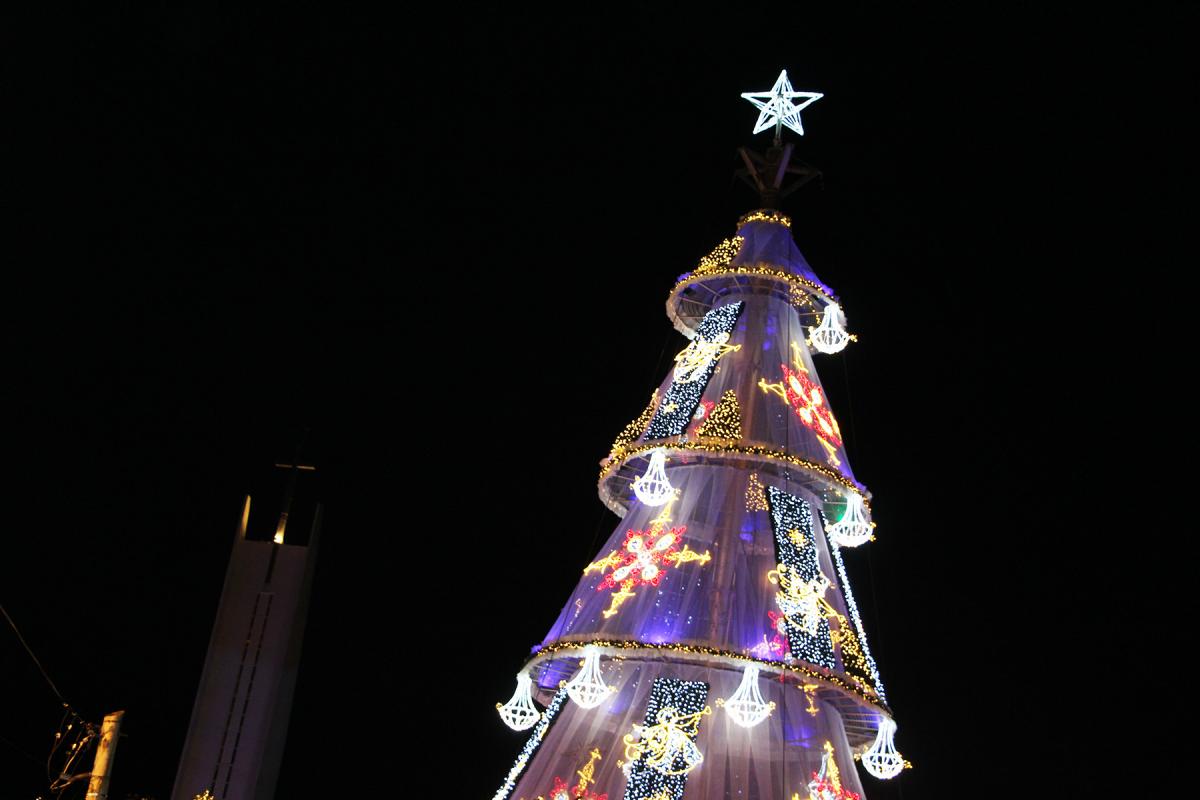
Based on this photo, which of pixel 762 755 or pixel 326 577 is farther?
pixel 326 577

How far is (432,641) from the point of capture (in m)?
16.1

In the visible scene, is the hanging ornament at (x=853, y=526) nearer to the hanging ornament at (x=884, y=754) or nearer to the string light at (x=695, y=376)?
the string light at (x=695, y=376)

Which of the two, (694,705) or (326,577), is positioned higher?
(326,577)

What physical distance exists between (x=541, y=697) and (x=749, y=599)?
2.24m

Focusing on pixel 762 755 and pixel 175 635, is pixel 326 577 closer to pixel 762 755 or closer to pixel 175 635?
pixel 175 635

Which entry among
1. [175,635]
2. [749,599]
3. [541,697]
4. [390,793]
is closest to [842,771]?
[749,599]

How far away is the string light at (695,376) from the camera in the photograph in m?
11.1

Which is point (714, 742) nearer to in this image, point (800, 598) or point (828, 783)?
point (828, 783)

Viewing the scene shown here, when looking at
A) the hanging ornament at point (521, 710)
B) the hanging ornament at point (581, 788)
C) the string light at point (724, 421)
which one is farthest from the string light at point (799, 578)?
the hanging ornament at point (521, 710)

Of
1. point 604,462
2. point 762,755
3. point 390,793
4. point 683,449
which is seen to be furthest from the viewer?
point 390,793

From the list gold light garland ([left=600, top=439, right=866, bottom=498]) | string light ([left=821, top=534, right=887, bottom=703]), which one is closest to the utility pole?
gold light garland ([left=600, top=439, right=866, bottom=498])

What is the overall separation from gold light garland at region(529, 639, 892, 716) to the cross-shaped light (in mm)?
6284

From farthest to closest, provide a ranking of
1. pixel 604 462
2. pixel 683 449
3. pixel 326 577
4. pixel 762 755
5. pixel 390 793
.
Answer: pixel 326 577, pixel 390 793, pixel 604 462, pixel 683 449, pixel 762 755

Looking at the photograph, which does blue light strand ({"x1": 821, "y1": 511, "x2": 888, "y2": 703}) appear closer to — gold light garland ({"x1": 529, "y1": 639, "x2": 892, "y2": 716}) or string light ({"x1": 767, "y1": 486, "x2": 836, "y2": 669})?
gold light garland ({"x1": 529, "y1": 639, "x2": 892, "y2": 716})
